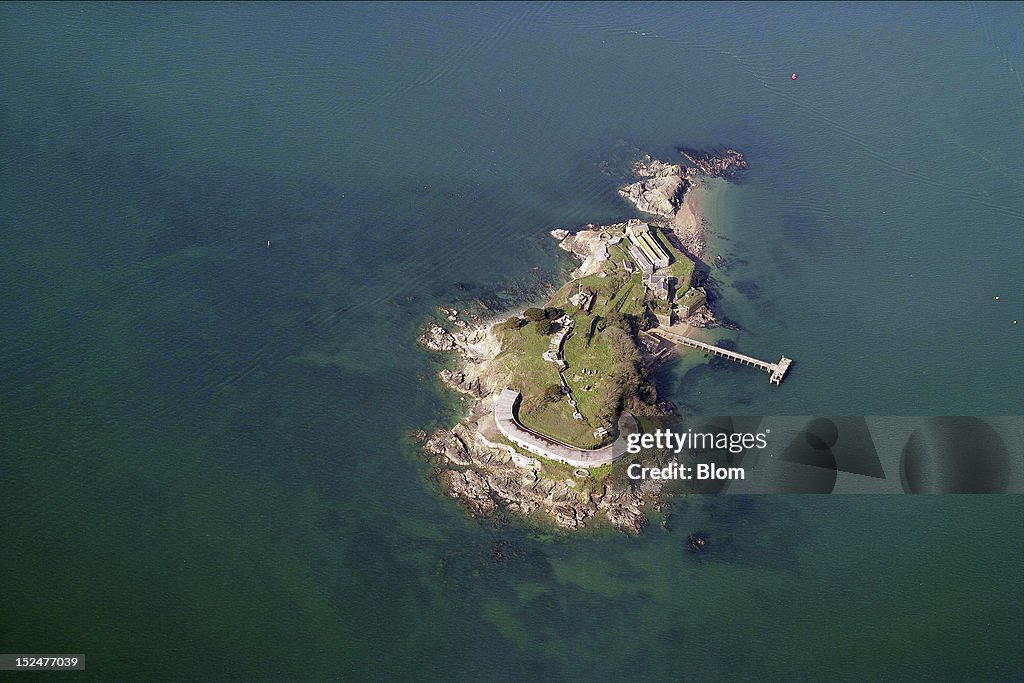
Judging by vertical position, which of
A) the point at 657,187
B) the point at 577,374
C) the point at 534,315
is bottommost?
the point at 577,374

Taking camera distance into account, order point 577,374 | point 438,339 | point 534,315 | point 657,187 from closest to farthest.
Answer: point 577,374, point 534,315, point 438,339, point 657,187

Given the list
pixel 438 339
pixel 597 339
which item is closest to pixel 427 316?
pixel 438 339

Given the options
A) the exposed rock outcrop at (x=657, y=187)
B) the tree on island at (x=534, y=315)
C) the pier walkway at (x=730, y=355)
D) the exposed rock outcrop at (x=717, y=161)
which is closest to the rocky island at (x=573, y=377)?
the tree on island at (x=534, y=315)

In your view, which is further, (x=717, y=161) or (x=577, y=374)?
(x=717, y=161)

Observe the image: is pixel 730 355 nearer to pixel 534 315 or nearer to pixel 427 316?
pixel 534 315

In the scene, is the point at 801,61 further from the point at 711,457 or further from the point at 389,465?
the point at 389,465

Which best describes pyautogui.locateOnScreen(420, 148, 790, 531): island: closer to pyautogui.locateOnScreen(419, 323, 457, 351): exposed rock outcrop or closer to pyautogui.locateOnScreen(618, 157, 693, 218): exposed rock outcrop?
pyautogui.locateOnScreen(419, 323, 457, 351): exposed rock outcrop

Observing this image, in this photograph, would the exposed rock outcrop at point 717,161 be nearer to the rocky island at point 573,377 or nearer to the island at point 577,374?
the island at point 577,374
